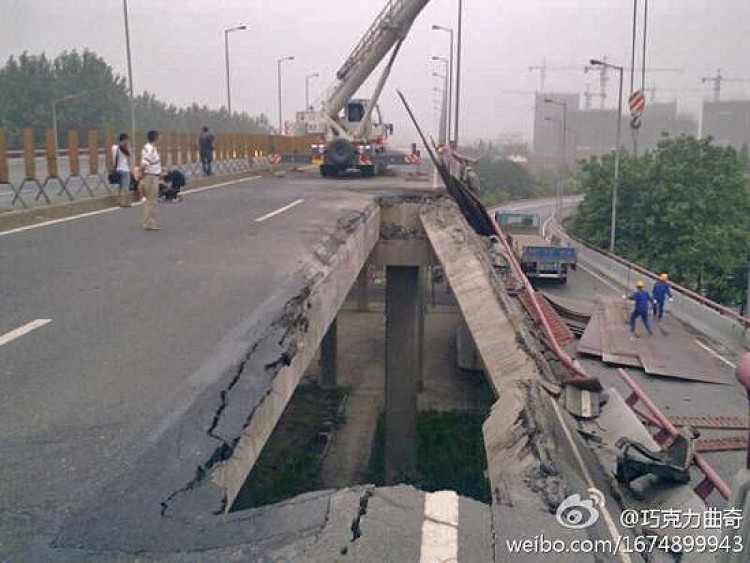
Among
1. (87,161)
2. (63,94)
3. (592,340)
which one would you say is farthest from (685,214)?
(63,94)

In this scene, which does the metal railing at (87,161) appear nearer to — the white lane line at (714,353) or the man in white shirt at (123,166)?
the man in white shirt at (123,166)

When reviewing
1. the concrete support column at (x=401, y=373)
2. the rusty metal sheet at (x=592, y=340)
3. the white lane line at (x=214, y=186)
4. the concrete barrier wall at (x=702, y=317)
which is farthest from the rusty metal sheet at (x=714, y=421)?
the white lane line at (x=214, y=186)

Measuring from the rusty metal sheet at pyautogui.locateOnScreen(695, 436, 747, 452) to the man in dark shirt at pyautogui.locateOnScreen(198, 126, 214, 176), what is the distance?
18355 millimetres

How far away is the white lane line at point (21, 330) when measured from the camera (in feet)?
21.8

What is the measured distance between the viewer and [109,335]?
6887 millimetres

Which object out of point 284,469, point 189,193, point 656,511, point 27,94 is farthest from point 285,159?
point 27,94

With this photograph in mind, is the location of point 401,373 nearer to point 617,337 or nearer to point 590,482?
point 617,337

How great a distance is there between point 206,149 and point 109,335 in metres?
19.3

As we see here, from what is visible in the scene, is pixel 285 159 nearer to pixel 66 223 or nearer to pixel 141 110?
pixel 66 223

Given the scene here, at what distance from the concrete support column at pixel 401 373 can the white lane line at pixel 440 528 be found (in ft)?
44.8

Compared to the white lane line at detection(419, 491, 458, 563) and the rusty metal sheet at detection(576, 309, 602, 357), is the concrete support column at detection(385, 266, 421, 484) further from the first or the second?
the white lane line at detection(419, 491, 458, 563)

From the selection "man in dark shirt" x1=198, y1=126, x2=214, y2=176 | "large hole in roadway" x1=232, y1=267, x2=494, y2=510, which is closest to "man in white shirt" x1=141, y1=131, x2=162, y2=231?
"large hole in roadway" x1=232, y1=267, x2=494, y2=510

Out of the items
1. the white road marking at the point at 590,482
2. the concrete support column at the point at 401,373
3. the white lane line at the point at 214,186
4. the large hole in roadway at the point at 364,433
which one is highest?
the white lane line at the point at 214,186

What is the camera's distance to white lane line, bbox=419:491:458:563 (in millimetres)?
3635
